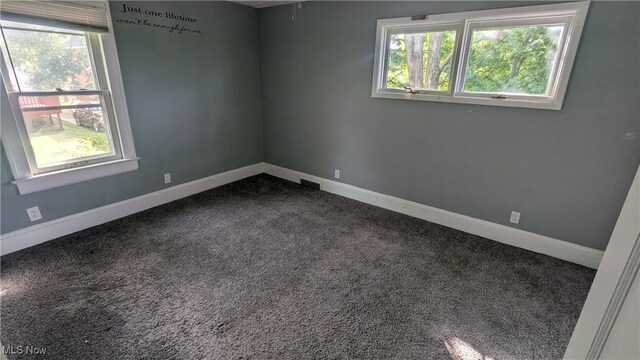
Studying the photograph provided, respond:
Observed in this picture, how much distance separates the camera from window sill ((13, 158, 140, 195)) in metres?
2.40

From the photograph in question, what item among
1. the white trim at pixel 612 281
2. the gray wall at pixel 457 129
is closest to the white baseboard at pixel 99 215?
the gray wall at pixel 457 129

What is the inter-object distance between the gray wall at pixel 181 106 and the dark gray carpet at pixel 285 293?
1.28ft

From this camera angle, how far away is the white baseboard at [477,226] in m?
2.39

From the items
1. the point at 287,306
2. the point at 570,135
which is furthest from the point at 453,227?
the point at 287,306

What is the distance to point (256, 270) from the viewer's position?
2.26 m

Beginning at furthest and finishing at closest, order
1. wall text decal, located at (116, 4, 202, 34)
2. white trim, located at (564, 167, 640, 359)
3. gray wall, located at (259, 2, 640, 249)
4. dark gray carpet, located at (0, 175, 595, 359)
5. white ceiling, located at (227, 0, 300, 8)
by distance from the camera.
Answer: white ceiling, located at (227, 0, 300, 8)
wall text decal, located at (116, 4, 202, 34)
gray wall, located at (259, 2, 640, 249)
dark gray carpet, located at (0, 175, 595, 359)
white trim, located at (564, 167, 640, 359)

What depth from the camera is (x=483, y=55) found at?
8.16 ft

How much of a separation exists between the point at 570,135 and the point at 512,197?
0.65 m

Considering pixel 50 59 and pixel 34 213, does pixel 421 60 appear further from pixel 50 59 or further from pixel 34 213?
pixel 34 213

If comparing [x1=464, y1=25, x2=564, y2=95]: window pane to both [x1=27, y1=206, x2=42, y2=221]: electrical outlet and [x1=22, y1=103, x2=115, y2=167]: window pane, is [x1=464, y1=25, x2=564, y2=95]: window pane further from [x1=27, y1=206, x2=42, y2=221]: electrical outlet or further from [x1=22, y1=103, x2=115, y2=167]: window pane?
[x1=27, y1=206, x2=42, y2=221]: electrical outlet

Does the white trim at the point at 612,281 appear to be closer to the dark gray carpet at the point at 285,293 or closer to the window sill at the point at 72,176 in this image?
the dark gray carpet at the point at 285,293

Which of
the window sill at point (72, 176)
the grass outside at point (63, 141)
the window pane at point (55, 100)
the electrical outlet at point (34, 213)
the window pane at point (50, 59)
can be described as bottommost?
the electrical outlet at point (34, 213)

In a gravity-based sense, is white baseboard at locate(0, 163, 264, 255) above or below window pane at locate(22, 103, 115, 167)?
below

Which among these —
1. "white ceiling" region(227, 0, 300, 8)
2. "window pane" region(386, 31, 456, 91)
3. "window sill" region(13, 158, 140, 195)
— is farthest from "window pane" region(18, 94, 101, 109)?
"window pane" region(386, 31, 456, 91)
